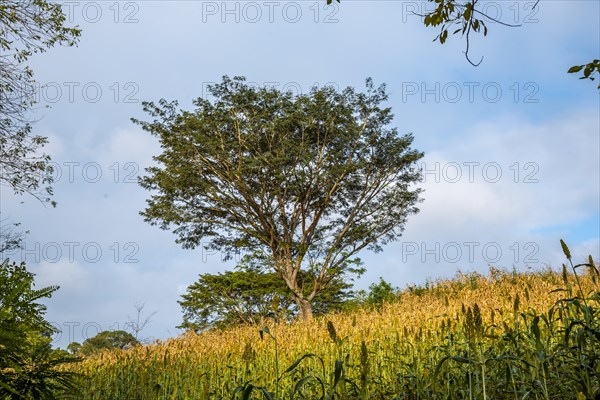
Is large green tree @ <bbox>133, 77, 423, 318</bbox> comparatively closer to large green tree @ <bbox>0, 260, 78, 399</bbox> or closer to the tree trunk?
the tree trunk

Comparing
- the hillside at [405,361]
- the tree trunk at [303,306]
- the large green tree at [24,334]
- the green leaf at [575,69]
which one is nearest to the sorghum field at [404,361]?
the hillside at [405,361]

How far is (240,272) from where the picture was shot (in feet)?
73.0

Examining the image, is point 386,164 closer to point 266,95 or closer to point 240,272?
point 266,95

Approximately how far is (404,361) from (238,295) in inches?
679

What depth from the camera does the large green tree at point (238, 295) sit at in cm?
2148

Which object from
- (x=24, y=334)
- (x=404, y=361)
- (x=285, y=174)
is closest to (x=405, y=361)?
(x=404, y=361)

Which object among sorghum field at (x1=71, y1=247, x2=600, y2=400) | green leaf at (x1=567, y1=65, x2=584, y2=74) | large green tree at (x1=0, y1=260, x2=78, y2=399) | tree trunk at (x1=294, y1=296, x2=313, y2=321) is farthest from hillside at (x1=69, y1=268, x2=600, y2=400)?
tree trunk at (x1=294, y1=296, x2=313, y2=321)

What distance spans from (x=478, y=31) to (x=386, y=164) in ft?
57.2

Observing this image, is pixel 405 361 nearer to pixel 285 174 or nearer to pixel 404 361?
pixel 404 361

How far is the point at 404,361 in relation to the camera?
5992 millimetres

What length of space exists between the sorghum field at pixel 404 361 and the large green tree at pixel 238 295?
31.2 feet

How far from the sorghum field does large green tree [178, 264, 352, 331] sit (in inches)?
375

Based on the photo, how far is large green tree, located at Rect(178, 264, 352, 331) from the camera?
21.5 meters

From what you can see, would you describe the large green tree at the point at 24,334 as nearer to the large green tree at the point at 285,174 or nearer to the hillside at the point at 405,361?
the hillside at the point at 405,361
